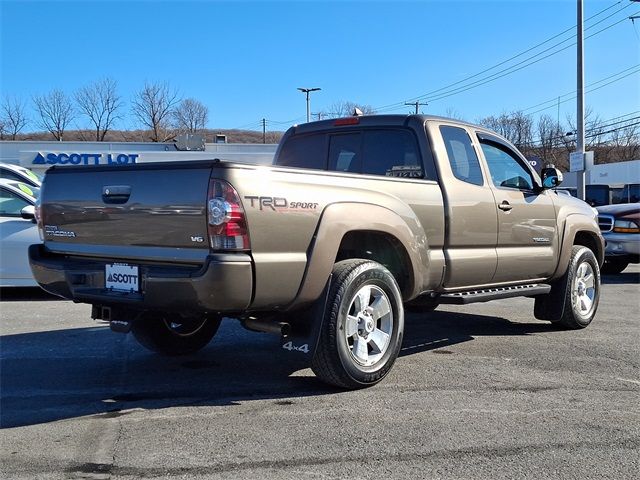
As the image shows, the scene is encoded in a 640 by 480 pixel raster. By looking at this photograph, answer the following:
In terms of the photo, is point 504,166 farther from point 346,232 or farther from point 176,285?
point 176,285

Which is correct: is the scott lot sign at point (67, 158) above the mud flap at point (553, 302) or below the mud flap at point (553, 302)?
above

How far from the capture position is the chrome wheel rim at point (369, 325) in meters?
4.63

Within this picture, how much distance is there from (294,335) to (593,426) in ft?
6.66

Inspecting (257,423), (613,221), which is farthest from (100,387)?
(613,221)

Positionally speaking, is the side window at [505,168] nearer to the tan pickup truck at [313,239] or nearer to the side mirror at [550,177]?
the tan pickup truck at [313,239]

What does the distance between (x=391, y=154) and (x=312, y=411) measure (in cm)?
255

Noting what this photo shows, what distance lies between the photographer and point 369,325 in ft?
15.6

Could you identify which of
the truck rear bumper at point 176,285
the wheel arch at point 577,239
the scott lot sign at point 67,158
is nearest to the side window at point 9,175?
the truck rear bumper at point 176,285

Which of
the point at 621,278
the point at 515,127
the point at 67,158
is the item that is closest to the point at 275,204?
the point at 621,278

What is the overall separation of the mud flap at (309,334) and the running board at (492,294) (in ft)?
5.07

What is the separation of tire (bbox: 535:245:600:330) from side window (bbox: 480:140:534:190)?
44.3 inches

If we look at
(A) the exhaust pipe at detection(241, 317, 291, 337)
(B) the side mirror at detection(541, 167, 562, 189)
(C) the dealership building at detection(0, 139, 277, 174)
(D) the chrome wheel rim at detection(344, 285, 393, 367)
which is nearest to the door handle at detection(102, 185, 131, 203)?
(A) the exhaust pipe at detection(241, 317, 291, 337)

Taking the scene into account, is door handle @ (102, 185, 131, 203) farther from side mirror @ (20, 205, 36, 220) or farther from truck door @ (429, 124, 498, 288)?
side mirror @ (20, 205, 36, 220)

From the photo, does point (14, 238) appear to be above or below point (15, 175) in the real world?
below
